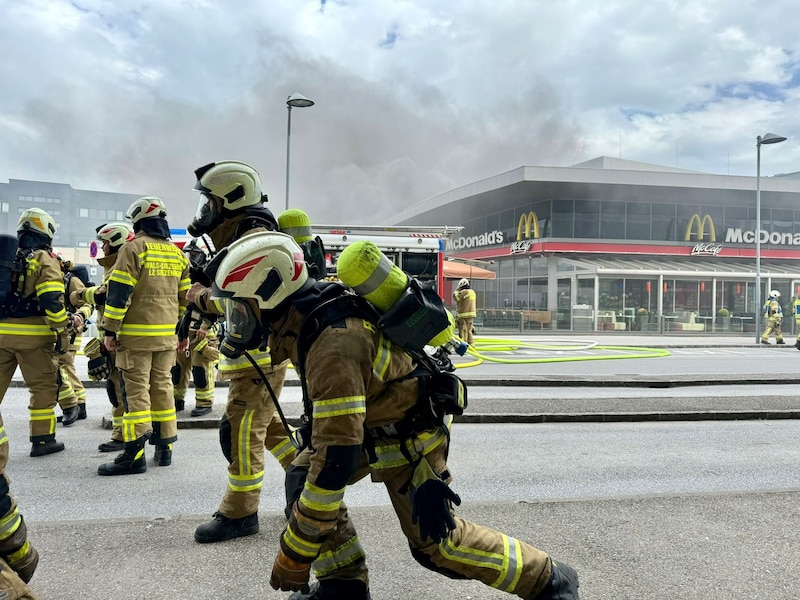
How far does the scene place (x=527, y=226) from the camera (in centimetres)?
3073

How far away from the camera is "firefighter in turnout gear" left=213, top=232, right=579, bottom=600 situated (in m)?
1.95

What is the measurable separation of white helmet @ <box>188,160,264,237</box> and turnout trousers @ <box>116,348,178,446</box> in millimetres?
1629

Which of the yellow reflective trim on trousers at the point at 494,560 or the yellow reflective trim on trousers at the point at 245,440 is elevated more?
the yellow reflective trim on trousers at the point at 245,440

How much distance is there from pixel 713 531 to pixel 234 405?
2.73 meters

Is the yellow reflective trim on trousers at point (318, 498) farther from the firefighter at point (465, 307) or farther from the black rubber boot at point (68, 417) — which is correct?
the firefighter at point (465, 307)

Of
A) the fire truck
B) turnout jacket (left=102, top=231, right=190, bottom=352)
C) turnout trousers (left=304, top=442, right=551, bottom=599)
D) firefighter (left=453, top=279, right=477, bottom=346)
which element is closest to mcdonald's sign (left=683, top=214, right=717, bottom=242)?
the fire truck

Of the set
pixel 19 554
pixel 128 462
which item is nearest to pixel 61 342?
pixel 128 462

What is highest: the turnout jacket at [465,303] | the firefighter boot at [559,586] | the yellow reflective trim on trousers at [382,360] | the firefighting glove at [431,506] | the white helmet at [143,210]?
the white helmet at [143,210]

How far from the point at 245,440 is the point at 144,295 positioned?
182cm

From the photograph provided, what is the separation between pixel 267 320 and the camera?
221 cm

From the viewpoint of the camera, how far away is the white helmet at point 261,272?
2.07 metres

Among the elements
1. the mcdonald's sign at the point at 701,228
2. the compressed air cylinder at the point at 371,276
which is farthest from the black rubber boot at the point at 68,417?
the mcdonald's sign at the point at 701,228

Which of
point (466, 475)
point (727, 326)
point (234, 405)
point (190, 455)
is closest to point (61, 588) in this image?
point (234, 405)

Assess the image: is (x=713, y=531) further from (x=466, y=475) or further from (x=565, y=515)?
(x=466, y=475)
